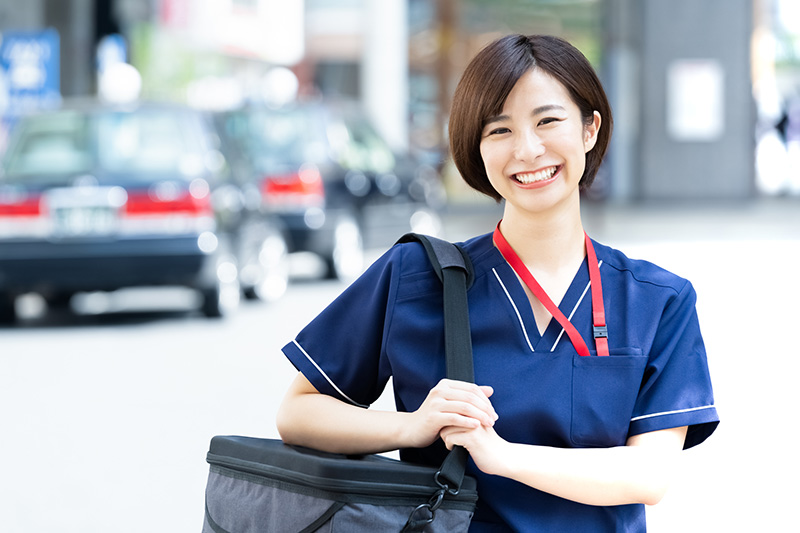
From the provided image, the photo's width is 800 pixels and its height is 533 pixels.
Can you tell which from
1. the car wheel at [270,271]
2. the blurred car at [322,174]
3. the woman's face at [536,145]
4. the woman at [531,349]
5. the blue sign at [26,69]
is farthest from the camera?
the blue sign at [26,69]

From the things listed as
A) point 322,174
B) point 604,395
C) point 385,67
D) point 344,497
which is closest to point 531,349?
point 604,395

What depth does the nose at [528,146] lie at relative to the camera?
7.86 ft

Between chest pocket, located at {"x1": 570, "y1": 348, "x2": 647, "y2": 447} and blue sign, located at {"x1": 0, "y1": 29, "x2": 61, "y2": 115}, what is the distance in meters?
12.2

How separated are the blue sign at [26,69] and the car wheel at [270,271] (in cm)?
336

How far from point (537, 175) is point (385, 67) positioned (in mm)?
22351

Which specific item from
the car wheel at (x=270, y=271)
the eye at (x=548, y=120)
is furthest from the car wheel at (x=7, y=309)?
the eye at (x=548, y=120)

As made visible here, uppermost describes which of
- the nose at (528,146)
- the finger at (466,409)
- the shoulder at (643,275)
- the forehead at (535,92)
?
the forehead at (535,92)

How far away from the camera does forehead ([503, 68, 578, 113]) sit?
2.37 metres

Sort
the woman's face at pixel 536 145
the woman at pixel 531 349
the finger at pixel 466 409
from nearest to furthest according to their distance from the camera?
the finger at pixel 466 409 → the woman at pixel 531 349 → the woman's face at pixel 536 145

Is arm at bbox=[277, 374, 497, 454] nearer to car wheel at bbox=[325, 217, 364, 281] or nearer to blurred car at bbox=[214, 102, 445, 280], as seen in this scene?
blurred car at bbox=[214, 102, 445, 280]

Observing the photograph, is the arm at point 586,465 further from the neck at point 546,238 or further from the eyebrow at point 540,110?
the eyebrow at point 540,110

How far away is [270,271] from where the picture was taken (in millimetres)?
11859

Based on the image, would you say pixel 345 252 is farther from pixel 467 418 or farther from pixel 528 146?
pixel 467 418

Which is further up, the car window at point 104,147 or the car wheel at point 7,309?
the car window at point 104,147
